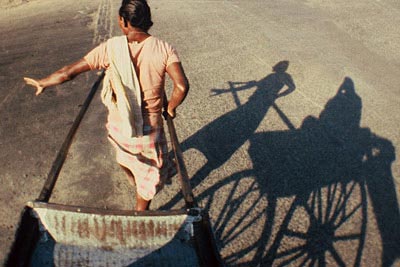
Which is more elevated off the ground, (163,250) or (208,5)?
(163,250)

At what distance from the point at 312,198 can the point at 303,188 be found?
181mm

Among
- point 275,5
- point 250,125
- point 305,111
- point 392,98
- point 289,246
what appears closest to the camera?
point 289,246

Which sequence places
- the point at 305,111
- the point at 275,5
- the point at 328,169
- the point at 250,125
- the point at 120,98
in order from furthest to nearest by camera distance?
1. the point at 275,5
2. the point at 305,111
3. the point at 250,125
4. the point at 328,169
5. the point at 120,98

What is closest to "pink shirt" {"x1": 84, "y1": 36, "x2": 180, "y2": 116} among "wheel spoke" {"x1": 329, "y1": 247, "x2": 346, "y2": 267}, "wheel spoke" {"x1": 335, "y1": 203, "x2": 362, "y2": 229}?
"wheel spoke" {"x1": 329, "y1": 247, "x2": 346, "y2": 267}

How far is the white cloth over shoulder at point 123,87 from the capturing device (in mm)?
2734

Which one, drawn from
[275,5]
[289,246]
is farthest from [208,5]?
[289,246]

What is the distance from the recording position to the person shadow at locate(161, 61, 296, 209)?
15.8 ft

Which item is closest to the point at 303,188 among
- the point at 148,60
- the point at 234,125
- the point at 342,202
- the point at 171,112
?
the point at 342,202

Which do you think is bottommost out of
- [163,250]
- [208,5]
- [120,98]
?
[208,5]

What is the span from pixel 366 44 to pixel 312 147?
465 cm

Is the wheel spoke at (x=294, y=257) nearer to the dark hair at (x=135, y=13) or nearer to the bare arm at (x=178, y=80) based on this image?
the bare arm at (x=178, y=80)

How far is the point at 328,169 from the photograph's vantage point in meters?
4.75

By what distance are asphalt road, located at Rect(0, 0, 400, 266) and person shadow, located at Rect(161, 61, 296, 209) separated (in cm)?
2

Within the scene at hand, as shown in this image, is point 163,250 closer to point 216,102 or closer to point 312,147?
point 312,147
